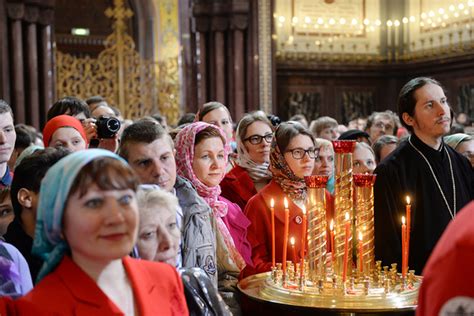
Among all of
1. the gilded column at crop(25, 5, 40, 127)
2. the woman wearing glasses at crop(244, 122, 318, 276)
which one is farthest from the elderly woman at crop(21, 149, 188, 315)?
the gilded column at crop(25, 5, 40, 127)

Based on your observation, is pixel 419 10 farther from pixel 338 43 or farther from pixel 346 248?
pixel 346 248

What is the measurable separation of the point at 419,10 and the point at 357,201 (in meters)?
11.9

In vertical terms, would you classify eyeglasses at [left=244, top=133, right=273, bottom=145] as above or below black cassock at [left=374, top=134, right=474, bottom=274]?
above

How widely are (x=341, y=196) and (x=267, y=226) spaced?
72cm

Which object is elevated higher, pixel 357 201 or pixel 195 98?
pixel 195 98

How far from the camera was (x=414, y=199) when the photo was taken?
381cm

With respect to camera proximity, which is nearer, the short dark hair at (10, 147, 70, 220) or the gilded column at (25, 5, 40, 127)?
the short dark hair at (10, 147, 70, 220)

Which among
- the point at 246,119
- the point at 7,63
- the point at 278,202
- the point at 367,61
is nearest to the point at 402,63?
the point at 367,61

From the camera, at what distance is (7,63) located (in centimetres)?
1105

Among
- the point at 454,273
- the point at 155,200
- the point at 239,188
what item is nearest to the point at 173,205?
the point at 155,200

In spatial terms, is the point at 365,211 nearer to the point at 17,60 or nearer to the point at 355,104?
the point at 17,60

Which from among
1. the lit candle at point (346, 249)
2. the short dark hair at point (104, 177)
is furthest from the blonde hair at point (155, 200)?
the lit candle at point (346, 249)

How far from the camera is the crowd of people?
1.85 m

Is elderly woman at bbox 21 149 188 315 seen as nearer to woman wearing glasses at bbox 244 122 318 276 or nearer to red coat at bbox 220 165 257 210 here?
woman wearing glasses at bbox 244 122 318 276
